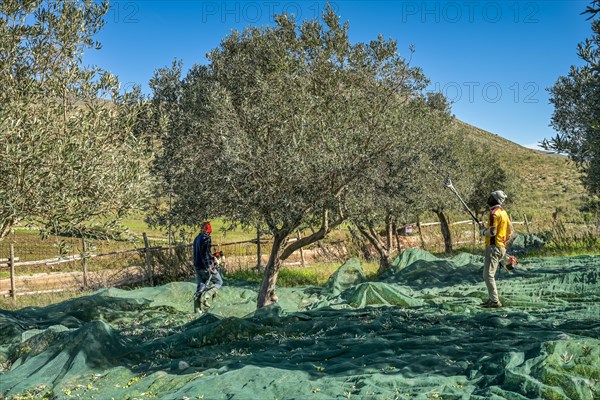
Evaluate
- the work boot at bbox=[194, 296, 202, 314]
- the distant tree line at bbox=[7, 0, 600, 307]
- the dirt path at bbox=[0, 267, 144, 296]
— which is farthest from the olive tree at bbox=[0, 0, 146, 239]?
the dirt path at bbox=[0, 267, 144, 296]

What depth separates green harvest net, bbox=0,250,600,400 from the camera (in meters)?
6.49

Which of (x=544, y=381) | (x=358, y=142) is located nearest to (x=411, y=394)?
(x=544, y=381)

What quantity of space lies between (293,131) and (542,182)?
194ft

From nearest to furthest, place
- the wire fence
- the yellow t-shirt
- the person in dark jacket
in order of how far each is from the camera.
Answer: the yellow t-shirt
the person in dark jacket
the wire fence

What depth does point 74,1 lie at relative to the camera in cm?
1110

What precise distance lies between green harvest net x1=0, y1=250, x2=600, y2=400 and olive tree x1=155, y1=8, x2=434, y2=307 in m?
2.47

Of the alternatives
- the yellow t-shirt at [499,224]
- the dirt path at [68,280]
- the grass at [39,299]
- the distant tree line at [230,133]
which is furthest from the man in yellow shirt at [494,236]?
the dirt path at [68,280]

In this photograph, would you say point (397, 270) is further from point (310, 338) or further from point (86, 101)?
point (86, 101)

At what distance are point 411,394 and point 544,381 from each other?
56.2 inches

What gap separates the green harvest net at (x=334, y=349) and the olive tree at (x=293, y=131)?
2.47m

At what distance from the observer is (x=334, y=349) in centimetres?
830

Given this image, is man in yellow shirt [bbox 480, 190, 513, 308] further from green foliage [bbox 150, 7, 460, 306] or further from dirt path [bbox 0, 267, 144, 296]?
dirt path [bbox 0, 267, 144, 296]

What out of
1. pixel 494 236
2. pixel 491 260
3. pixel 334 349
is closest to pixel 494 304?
pixel 491 260

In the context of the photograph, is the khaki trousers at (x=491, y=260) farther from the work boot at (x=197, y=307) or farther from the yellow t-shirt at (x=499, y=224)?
the work boot at (x=197, y=307)
